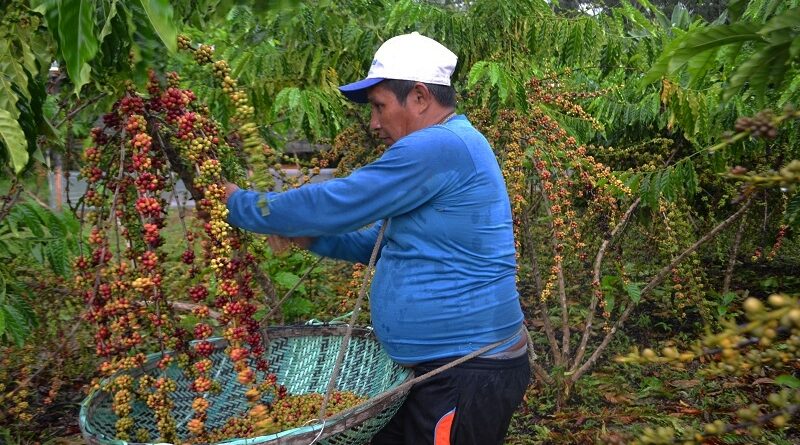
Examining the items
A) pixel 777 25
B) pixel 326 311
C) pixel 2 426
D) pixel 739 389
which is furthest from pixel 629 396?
pixel 2 426

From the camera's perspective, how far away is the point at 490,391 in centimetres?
203

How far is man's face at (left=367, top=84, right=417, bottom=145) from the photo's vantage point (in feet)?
6.75

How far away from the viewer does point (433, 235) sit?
1.97m

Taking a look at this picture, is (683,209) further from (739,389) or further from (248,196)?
(248,196)

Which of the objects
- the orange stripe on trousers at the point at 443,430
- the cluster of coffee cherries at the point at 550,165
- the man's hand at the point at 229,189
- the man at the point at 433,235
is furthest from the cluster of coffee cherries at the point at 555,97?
the man's hand at the point at 229,189

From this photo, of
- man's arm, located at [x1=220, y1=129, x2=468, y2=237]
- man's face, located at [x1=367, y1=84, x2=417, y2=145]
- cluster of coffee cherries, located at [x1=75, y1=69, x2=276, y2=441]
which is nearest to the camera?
cluster of coffee cherries, located at [x1=75, y1=69, x2=276, y2=441]

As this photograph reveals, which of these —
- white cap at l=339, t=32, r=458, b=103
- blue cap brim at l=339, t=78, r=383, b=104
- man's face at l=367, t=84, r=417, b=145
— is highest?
white cap at l=339, t=32, r=458, b=103

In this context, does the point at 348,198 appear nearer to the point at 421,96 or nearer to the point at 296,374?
the point at 421,96

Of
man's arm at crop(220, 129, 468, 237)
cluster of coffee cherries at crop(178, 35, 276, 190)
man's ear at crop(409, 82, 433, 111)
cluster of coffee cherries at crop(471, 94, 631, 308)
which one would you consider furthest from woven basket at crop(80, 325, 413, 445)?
cluster of coffee cherries at crop(471, 94, 631, 308)

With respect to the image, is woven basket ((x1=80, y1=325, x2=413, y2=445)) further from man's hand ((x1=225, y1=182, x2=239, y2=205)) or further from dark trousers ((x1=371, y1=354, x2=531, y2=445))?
man's hand ((x1=225, y1=182, x2=239, y2=205))

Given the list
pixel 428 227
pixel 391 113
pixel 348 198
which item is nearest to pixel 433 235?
pixel 428 227

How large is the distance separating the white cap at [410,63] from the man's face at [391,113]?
1.6 inches

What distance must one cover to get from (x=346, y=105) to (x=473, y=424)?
1.91 metres

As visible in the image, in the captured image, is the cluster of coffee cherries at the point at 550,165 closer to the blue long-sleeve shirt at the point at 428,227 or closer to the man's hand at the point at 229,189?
the blue long-sleeve shirt at the point at 428,227
